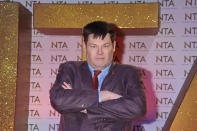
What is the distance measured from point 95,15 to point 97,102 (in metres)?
1.29

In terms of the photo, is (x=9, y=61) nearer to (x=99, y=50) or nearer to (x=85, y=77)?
(x=85, y=77)

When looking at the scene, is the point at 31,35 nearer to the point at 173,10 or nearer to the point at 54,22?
the point at 54,22

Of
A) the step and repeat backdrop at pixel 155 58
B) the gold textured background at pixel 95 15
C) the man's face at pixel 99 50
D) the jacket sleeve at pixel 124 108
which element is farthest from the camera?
the step and repeat backdrop at pixel 155 58

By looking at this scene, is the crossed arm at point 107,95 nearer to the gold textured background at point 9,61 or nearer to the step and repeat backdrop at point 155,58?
the gold textured background at point 9,61

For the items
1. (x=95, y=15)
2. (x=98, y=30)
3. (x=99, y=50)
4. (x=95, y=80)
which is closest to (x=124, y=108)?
(x=95, y=80)

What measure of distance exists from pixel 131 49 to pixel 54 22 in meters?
0.98

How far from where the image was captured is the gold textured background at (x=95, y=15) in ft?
10.4

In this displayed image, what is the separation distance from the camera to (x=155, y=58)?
365 cm

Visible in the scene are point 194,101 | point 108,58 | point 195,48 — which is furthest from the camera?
point 195,48

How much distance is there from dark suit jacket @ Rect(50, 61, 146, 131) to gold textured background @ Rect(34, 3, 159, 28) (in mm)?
957

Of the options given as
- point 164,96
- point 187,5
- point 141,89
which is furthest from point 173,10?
point 141,89

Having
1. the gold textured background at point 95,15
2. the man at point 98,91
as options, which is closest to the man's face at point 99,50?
the man at point 98,91

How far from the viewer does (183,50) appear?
3623 millimetres

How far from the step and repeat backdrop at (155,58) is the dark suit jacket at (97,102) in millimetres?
1341
